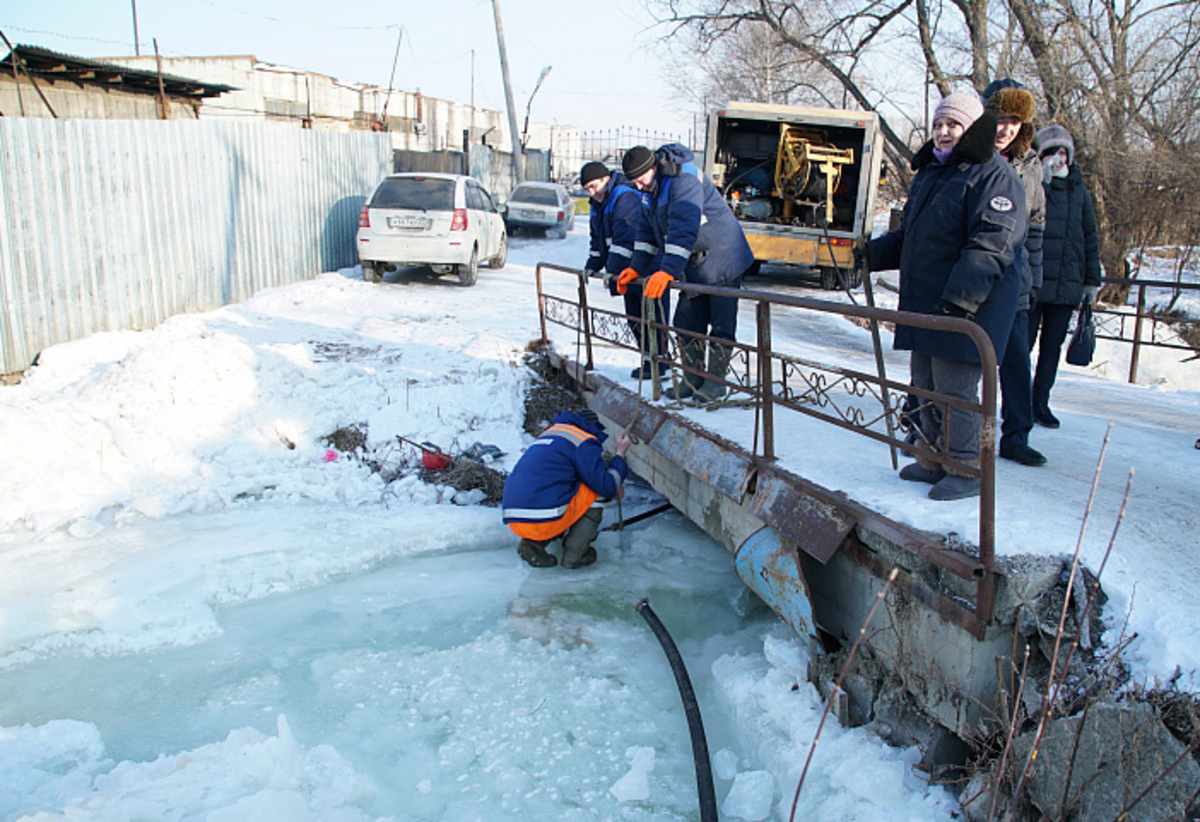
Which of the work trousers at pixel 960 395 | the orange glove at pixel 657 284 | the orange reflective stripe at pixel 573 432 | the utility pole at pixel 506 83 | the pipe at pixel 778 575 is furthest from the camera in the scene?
the utility pole at pixel 506 83

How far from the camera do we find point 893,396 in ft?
18.4

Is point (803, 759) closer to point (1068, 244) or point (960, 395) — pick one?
point (960, 395)

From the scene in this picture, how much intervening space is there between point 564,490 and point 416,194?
7711 millimetres

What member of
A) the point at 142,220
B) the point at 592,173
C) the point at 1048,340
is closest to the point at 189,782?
the point at 592,173

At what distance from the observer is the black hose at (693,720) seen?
9.38ft

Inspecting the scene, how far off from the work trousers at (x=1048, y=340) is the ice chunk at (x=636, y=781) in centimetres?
332

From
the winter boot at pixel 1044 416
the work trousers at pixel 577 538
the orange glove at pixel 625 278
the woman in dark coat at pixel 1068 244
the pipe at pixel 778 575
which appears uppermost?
the woman in dark coat at pixel 1068 244

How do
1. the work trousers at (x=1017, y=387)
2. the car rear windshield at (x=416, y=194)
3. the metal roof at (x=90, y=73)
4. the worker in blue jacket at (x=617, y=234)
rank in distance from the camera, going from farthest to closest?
the metal roof at (x=90, y=73) → the car rear windshield at (x=416, y=194) → the worker in blue jacket at (x=617, y=234) → the work trousers at (x=1017, y=387)

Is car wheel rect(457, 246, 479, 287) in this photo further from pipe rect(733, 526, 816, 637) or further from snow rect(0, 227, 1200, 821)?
pipe rect(733, 526, 816, 637)

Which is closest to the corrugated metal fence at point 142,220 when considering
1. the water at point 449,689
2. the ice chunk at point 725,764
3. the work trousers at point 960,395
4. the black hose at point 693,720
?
the water at point 449,689

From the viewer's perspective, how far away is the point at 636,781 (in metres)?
3.09

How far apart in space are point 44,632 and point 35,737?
0.96 metres

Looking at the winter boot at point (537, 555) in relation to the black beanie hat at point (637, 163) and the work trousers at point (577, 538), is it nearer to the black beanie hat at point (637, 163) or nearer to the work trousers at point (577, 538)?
the work trousers at point (577, 538)

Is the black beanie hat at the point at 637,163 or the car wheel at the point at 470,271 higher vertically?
the black beanie hat at the point at 637,163
